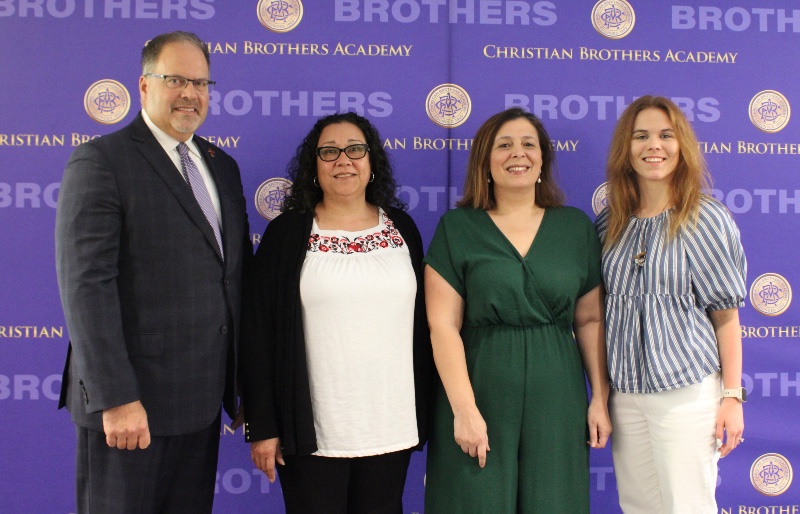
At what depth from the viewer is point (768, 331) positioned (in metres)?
2.59

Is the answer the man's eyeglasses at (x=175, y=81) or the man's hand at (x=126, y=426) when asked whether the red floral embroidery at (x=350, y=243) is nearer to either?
the man's eyeglasses at (x=175, y=81)

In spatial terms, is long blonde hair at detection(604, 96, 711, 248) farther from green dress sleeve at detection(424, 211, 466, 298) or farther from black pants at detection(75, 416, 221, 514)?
black pants at detection(75, 416, 221, 514)

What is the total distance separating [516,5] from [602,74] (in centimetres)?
45

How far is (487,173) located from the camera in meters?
1.97

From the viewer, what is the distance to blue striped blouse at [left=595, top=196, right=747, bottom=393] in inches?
68.2

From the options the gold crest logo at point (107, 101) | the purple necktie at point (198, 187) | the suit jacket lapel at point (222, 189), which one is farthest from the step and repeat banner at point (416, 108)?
the purple necktie at point (198, 187)

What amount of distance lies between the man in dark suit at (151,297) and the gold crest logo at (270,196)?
0.68 meters

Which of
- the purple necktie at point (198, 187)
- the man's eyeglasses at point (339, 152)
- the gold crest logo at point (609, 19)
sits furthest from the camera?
the gold crest logo at point (609, 19)

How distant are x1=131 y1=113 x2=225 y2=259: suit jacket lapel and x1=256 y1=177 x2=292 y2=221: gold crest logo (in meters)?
0.80

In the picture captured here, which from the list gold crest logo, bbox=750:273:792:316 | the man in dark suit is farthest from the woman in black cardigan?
gold crest logo, bbox=750:273:792:316

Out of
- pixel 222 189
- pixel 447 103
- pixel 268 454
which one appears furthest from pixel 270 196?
pixel 268 454

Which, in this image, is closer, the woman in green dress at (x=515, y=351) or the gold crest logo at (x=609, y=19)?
the woman in green dress at (x=515, y=351)

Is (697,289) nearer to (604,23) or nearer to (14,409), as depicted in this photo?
(604,23)

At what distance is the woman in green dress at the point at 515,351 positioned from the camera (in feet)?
5.74
